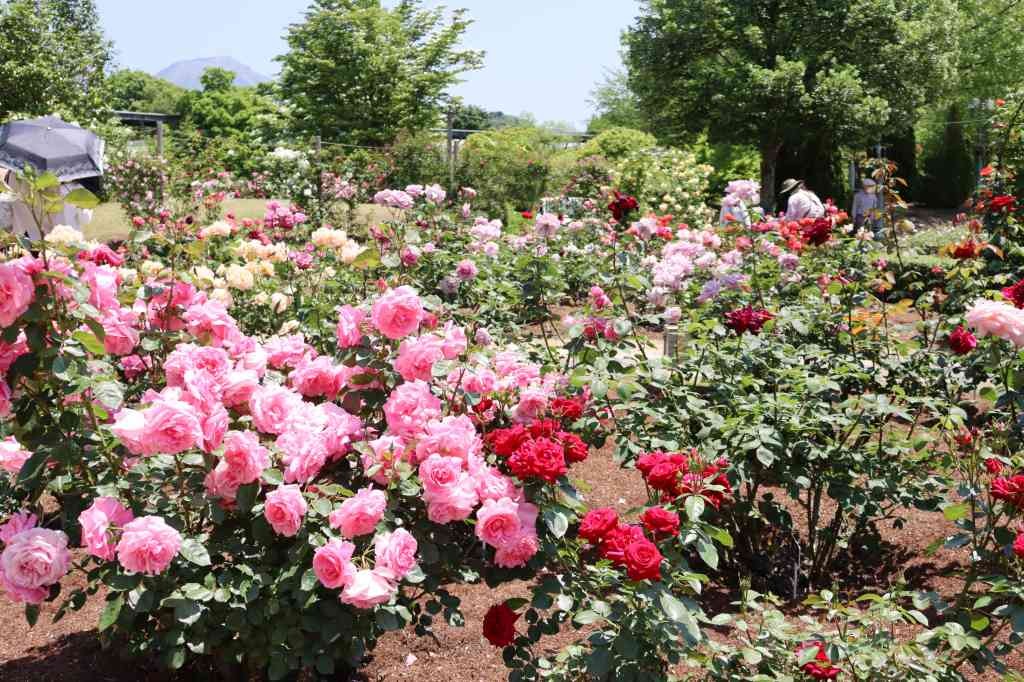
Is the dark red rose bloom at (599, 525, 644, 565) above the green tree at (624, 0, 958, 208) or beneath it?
beneath

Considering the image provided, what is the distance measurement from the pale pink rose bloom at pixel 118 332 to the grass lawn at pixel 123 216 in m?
8.47

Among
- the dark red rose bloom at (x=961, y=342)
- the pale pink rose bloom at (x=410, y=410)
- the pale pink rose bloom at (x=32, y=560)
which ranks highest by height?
the pale pink rose bloom at (x=410, y=410)

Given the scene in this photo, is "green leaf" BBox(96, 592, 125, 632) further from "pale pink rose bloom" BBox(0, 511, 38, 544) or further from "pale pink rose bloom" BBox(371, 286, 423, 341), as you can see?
"pale pink rose bloom" BBox(371, 286, 423, 341)

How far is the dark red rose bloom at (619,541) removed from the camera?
158cm

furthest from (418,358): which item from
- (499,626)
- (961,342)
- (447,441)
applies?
(961,342)

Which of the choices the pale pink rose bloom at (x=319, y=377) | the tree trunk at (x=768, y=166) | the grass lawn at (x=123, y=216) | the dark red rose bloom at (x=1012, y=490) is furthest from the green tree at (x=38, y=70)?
the dark red rose bloom at (x=1012, y=490)

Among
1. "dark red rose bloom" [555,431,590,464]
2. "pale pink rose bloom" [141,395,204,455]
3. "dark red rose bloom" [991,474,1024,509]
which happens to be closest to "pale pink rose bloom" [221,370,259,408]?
"pale pink rose bloom" [141,395,204,455]

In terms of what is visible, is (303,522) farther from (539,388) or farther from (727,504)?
(727,504)

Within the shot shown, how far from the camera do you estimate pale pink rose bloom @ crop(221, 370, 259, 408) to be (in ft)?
6.31

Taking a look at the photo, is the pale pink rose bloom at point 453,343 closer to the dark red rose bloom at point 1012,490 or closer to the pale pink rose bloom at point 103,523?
the pale pink rose bloom at point 103,523

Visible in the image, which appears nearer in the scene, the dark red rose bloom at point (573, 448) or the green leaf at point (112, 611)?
the green leaf at point (112, 611)

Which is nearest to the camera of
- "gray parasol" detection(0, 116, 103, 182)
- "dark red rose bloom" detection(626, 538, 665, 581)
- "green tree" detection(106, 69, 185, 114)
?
"dark red rose bloom" detection(626, 538, 665, 581)

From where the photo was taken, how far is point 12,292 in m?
1.75

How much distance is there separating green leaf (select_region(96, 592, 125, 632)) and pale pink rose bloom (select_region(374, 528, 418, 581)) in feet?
1.68
